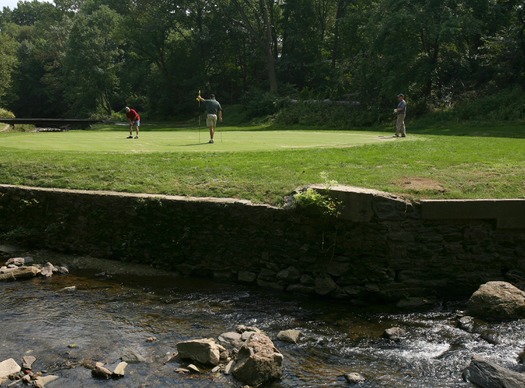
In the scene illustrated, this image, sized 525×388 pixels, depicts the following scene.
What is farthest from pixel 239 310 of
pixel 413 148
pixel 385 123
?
pixel 385 123

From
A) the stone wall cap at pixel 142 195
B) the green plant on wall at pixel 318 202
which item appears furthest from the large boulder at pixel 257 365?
the stone wall cap at pixel 142 195

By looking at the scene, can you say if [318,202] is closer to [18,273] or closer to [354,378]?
[354,378]

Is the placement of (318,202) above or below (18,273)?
above

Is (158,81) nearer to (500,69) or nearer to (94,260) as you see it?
(500,69)

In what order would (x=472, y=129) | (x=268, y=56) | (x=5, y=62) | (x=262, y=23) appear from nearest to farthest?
(x=472, y=129), (x=268, y=56), (x=262, y=23), (x=5, y=62)

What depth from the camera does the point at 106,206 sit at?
13.2 meters

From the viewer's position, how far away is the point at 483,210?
1105cm

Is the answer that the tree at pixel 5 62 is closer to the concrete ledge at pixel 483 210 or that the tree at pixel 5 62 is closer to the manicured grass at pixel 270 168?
the manicured grass at pixel 270 168

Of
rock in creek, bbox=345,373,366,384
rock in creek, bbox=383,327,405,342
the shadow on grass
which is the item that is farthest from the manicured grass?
the shadow on grass

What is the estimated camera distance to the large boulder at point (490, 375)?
23.9 feet

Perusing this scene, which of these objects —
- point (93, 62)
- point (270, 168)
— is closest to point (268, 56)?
point (93, 62)

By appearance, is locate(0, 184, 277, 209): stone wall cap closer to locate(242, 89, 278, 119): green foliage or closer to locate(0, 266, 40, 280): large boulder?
locate(0, 266, 40, 280): large boulder

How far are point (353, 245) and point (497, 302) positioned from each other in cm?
277

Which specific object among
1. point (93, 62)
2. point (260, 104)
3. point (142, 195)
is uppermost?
point (93, 62)
